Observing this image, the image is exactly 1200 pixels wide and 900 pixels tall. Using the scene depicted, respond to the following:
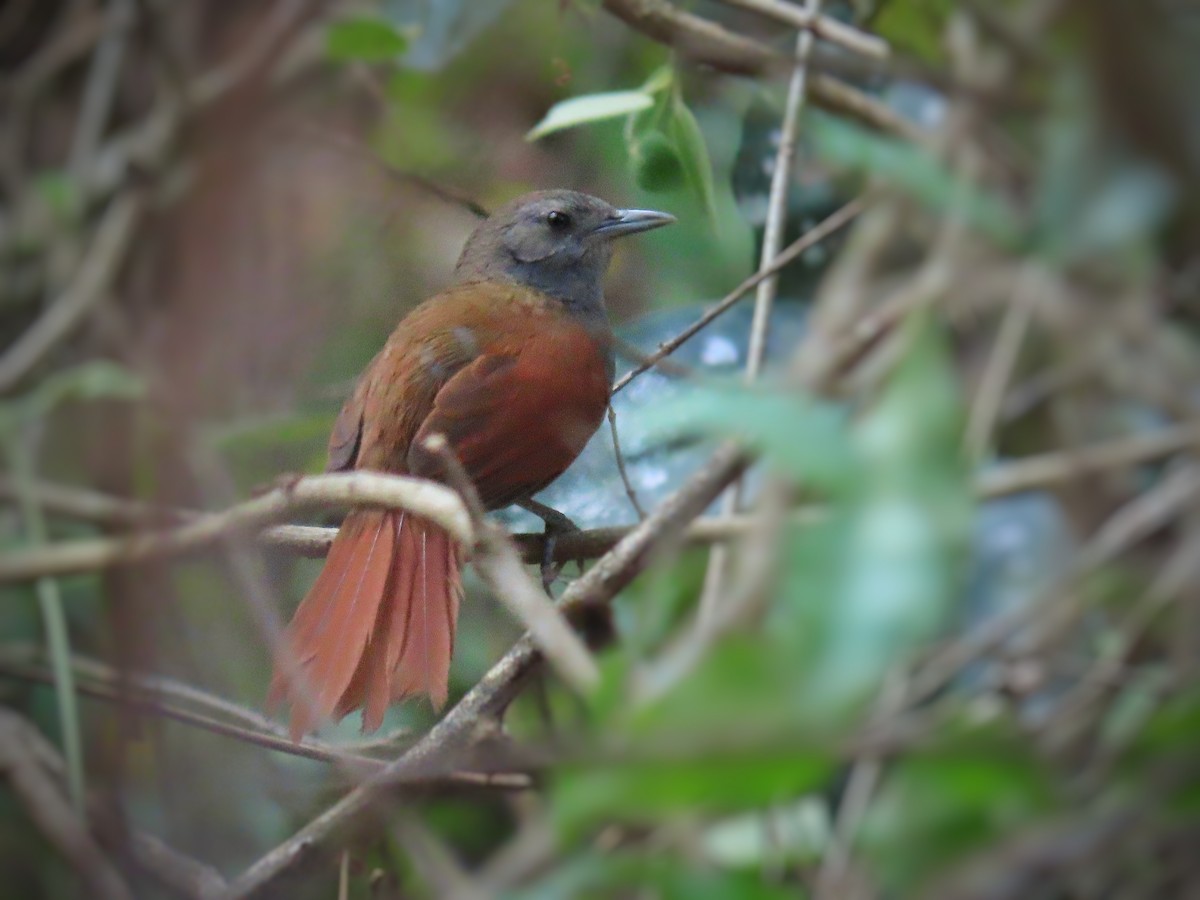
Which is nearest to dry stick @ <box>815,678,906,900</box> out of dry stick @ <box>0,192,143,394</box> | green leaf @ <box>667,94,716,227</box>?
green leaf @ <box>667,94,716,227</box>

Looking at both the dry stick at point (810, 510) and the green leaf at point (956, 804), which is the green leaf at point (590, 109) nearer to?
the dry stick at point (810, 510)

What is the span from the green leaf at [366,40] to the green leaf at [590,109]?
0.92 feet

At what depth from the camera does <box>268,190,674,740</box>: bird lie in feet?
2.50

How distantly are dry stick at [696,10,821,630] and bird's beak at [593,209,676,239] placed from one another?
0.21ft

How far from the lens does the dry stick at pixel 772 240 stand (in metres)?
0.72

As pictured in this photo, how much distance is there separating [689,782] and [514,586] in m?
0.23

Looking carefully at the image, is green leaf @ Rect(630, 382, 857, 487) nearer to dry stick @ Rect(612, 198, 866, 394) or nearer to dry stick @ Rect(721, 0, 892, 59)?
dry stick @ Rect(612, 198, 866, 394)

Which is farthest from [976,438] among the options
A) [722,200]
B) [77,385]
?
[77,385]

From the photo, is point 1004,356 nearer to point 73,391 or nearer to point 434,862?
point 434,862

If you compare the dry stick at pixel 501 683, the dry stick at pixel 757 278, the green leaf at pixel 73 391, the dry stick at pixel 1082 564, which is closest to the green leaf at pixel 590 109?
the dry stick at pixel 757 278

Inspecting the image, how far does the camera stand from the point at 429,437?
0.79 m

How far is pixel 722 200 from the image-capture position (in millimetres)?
778

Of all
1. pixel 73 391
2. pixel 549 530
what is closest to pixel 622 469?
pixel 549 530

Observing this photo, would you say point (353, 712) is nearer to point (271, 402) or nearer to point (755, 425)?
point (271, 402)
